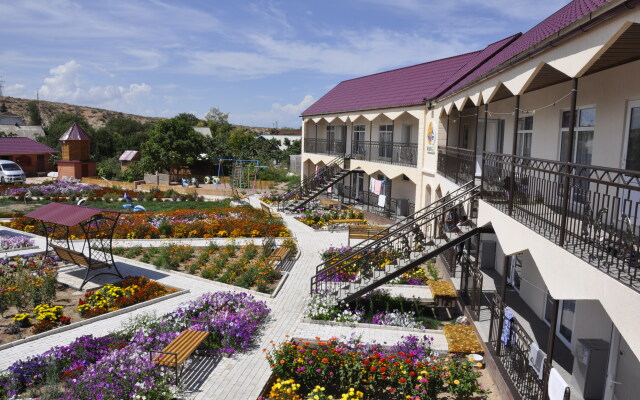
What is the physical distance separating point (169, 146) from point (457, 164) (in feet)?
106


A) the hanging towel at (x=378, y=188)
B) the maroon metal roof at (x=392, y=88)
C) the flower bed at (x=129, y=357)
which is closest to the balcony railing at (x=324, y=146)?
the maroon metal roof at (x=392, y=88)

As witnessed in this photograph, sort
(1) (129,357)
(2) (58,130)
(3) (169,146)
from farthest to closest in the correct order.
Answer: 1. (2) (58,130)
2. (3) (169,146)
3. (1) (129,357)

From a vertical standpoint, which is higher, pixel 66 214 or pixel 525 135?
pixel 525 135

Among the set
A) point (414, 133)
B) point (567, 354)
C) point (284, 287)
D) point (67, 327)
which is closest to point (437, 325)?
point (567, 354)

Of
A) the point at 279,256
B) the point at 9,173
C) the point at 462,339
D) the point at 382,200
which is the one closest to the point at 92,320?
the point at 279,256

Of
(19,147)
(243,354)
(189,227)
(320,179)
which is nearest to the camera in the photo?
(243,354)

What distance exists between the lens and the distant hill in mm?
98688

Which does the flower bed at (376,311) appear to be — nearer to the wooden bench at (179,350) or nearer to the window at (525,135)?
the wooden bench at (179,350)

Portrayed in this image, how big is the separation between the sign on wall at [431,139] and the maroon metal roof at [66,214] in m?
12.1

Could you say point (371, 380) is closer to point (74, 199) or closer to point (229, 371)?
point (229, 371)

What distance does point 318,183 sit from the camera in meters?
27.0

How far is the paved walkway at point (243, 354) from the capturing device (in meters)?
8.55

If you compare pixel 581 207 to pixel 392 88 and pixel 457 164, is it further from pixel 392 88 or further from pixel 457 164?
pixel 392 88

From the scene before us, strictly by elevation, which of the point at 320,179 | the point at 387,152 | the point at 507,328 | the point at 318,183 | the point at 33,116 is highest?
the point at 33,116
